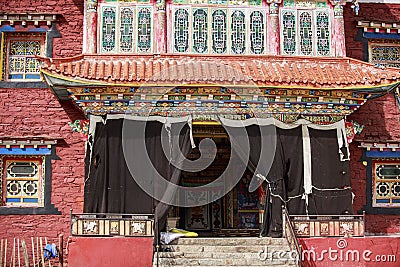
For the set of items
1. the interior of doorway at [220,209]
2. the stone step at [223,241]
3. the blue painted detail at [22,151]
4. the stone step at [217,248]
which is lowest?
the stone step at [217,248]

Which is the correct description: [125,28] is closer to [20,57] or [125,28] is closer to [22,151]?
[20,57]

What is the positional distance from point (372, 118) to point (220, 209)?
4787 millimetres

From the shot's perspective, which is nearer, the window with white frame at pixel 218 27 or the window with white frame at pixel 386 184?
the window with white frame at pixel 218 27

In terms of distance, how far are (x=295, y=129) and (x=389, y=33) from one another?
4365mm

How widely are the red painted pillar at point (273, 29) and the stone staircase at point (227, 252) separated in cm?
457

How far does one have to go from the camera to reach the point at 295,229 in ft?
44.6

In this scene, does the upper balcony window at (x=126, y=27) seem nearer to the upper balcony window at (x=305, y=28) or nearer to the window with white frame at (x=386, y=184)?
the upper balcony window at (x=305, y=28)

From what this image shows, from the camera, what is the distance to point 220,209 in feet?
58.6

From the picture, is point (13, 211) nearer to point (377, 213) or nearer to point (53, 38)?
point (53, 38)

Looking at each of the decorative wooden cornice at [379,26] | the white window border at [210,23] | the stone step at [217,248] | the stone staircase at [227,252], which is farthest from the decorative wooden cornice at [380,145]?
the stone step at [217,248]

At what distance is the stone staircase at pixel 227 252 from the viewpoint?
12.8m

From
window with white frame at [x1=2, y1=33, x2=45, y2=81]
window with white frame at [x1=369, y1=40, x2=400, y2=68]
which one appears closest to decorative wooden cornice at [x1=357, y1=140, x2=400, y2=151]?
window with white frame at [x1=369, y1=40, x2=400, y2=68]

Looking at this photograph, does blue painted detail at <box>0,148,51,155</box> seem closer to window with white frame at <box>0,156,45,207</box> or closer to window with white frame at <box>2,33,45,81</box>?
window with white frame at <box>0,156,45,207</box>

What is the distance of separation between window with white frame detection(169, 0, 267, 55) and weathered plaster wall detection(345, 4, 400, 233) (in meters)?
2.68
